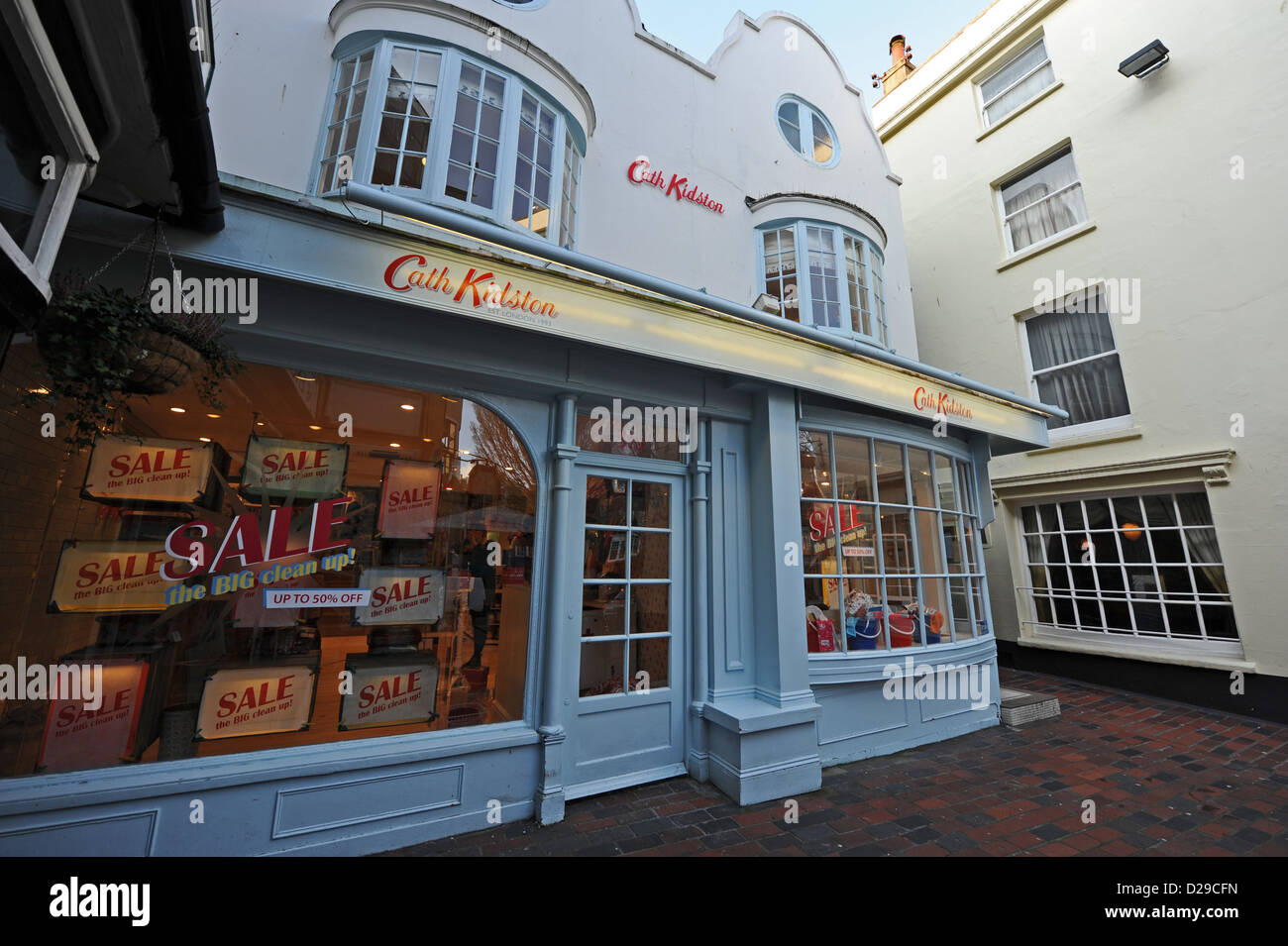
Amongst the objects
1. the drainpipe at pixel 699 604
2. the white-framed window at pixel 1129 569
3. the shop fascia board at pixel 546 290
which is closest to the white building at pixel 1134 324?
the white-framed window at pixel 1129 569

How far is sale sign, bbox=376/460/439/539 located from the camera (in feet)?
11.9

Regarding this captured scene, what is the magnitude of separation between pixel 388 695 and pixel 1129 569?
932cm

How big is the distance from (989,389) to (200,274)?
6.86m

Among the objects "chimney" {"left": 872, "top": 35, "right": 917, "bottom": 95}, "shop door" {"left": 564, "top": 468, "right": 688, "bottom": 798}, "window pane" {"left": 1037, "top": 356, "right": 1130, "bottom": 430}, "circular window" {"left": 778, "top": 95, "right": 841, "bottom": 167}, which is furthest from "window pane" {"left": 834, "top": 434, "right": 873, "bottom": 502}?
"chimney" {"left": 872, "top": 35, "right": 917, "bottom": 95}

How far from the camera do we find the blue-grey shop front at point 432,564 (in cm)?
285

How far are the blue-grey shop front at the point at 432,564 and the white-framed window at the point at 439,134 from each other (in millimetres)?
621

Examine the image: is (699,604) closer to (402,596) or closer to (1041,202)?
(402,596)

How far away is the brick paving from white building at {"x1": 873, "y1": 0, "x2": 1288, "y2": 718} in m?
2.20

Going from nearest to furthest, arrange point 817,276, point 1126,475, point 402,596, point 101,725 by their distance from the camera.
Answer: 1. point 101,725
2. point 402,596
3. point 817,276
4. point 1126,475

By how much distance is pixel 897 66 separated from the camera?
1211 cm

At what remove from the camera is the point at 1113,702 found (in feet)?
21.3

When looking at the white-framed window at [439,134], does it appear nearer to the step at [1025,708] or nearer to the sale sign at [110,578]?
the sale sign at [110,578]

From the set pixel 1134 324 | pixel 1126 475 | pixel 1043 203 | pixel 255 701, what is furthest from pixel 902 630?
pixel 1043 203

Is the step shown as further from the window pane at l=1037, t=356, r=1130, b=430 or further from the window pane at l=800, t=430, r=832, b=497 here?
the window pane at l=1037, t=356, r=1130, b=430
